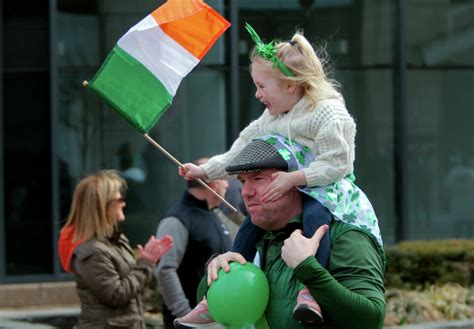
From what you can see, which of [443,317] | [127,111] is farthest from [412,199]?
[127,111]

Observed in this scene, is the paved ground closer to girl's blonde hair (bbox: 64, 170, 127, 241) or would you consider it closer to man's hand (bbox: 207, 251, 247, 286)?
girl's blonde hair (bbox: 64, 170, 127, 241)

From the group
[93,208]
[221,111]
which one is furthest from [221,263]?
[221,111]

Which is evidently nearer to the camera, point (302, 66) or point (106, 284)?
point (302, 66)

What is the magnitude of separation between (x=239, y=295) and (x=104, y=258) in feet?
10.3

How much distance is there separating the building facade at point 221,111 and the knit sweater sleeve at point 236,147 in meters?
8.88

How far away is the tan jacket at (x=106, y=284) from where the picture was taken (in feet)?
21.3

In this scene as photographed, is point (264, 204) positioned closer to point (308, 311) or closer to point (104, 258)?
point (308, 311)

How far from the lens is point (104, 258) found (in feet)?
21.5

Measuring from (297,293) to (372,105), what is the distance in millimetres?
11020

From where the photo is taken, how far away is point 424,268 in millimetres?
11766

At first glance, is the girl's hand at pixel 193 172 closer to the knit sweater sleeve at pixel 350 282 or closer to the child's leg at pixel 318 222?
the child's leg at pixel 318 222

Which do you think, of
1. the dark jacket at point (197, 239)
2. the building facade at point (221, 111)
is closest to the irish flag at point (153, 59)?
the dark jacket at point (197, 239)

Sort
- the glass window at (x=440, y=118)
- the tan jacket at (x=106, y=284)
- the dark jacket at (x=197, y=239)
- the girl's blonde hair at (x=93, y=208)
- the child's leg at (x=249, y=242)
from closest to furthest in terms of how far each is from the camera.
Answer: the child's leg at (x=249, y=242) < the tan jacket at (x=106, y=284) < the girl's blonde hair at (x=93, y=208) < the dark jacket at (x=197, y=239) < the glass window at (x=440, y=118)

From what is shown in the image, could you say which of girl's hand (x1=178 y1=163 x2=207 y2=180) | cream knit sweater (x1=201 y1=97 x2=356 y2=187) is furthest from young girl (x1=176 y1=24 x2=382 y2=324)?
girl's hand (x1=178 y1=163 x2=207 y2=180)
